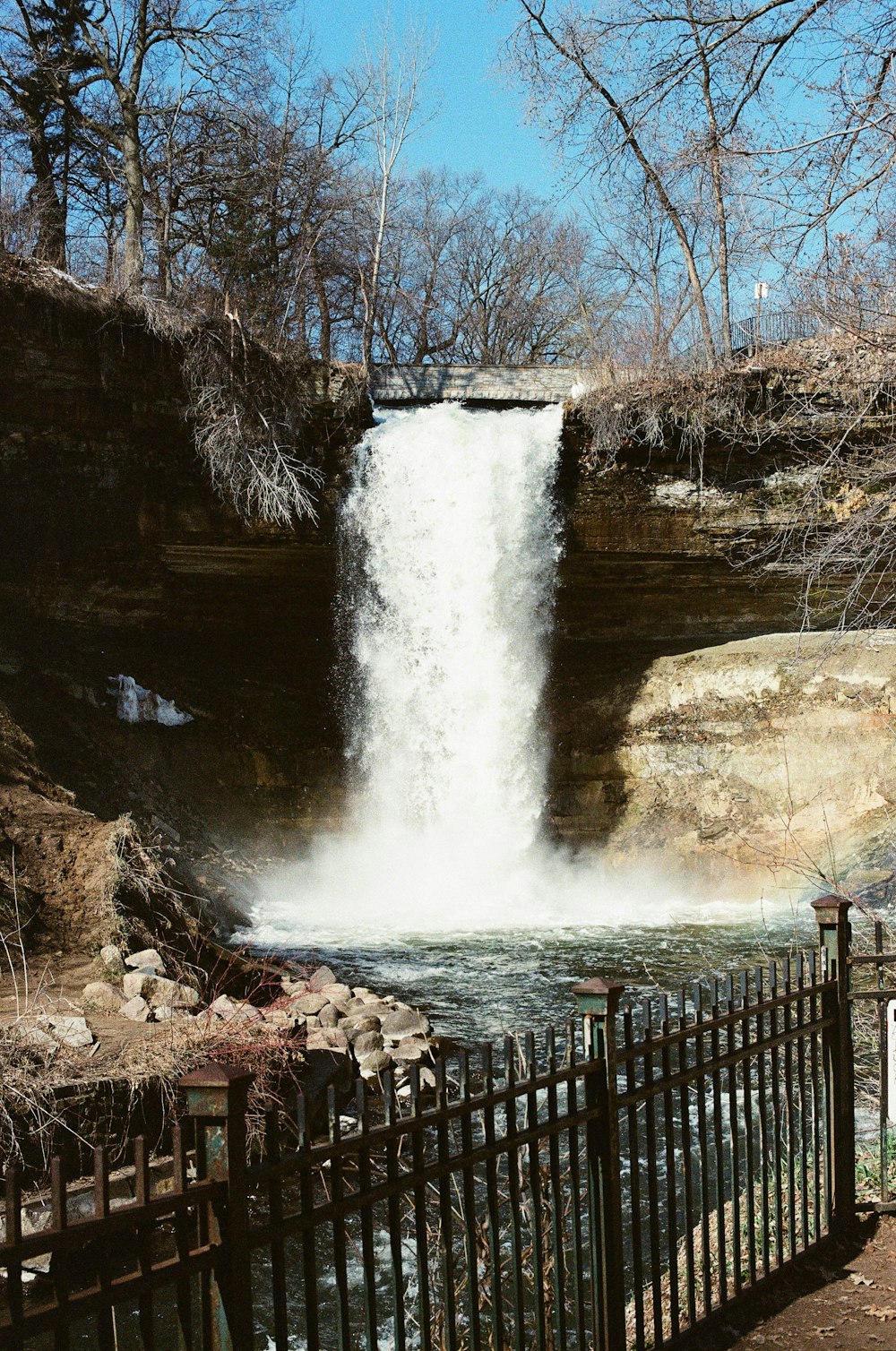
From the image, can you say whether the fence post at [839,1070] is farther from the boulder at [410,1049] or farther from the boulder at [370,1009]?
the boulder at [370,1009]

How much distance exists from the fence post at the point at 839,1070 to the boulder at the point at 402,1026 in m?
4.16

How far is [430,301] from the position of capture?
33.5 meters

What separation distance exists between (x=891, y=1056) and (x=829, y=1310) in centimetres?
102

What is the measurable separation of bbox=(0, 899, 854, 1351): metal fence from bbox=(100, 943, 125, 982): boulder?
2190 millimetres

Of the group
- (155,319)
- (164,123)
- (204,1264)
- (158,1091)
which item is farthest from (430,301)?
(204,1264)

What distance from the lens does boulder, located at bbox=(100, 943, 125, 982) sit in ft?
26.2

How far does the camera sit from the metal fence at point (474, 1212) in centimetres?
226

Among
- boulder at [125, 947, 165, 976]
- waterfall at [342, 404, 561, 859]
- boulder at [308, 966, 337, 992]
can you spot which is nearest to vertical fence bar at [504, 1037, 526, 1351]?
boulder at [125, 947, 165, 976]

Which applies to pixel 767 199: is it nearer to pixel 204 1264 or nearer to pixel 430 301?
pixel 204 1264

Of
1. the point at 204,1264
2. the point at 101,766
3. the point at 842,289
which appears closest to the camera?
the point at 204,1264

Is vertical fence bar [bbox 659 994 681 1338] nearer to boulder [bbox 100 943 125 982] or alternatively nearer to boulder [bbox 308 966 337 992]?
boulder [bbox 100 943 125 982]

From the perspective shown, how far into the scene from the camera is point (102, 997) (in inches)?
288

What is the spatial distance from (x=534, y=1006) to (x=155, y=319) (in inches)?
432

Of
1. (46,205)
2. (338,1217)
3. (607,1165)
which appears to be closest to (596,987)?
(607,1165)
